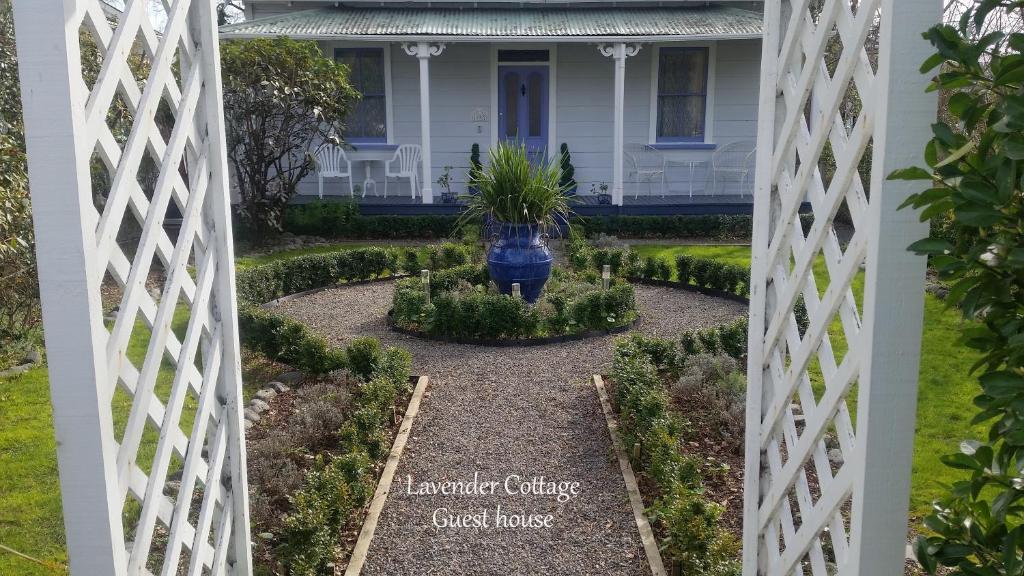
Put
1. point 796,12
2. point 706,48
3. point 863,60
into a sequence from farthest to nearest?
A: point 706,48
point 796,12
point 863,60

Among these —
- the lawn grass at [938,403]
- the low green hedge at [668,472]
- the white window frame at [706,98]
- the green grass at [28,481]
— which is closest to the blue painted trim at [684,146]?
the white window frame at [706,98]

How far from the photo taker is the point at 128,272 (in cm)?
190

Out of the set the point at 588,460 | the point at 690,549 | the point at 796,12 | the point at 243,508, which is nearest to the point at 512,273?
the point at 588,460

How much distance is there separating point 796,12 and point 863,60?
359mm

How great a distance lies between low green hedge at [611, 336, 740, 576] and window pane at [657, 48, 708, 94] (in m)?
9.90

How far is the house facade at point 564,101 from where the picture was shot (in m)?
15.1

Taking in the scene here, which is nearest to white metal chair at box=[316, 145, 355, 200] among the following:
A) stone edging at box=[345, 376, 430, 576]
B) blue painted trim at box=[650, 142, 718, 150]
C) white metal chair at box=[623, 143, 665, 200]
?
white metal chair at box=[623, 143, 665, 200]

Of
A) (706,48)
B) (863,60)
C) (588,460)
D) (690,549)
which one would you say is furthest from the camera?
(706,48)

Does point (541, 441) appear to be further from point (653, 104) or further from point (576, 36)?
point (653, 104)

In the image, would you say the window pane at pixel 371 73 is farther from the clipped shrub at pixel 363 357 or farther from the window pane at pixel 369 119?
the clipped shrub at pixel 363 357

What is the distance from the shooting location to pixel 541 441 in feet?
17.7

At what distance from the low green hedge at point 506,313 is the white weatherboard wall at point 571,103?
23.7 ft

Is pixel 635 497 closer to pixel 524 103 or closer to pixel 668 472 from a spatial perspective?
pixel 668 472

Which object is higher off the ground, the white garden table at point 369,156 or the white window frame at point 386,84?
the white window frame at point 386,84
